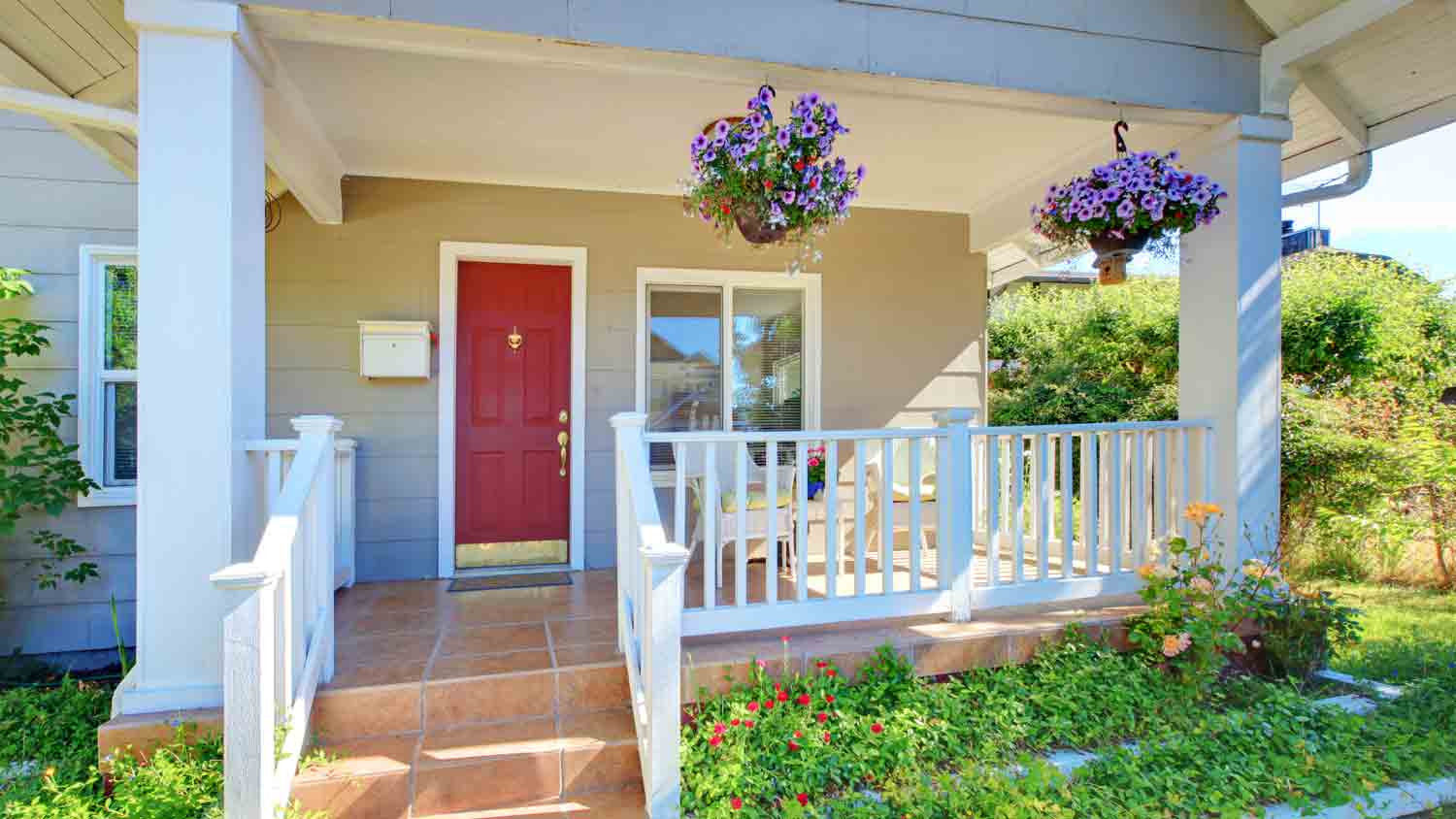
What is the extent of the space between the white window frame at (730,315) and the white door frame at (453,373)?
1.12 ft

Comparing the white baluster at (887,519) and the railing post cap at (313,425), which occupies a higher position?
the railing post cap at (313,425)

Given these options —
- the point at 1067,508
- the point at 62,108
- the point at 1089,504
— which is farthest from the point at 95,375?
the point at 1089,504

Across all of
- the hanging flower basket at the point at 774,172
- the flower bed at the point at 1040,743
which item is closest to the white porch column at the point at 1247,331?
the flower bed at the point at 1040,743

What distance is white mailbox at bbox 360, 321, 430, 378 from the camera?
3.81 m

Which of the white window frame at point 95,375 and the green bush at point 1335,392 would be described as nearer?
the white window frame at point 95,375

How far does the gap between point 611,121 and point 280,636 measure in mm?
2509

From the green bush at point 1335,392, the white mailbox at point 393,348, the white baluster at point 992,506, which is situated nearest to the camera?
the white baluster at point 992,506

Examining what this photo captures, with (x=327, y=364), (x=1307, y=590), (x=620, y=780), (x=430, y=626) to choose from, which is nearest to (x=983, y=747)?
(x=620, y=780)

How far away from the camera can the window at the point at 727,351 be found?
172 inches

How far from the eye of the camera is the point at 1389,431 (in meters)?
5.57

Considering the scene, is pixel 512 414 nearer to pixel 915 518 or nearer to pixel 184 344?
pixel 184 344

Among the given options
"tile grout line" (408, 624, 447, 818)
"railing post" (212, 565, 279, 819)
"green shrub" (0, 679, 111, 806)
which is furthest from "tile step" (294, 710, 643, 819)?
"green shrub" (0, 679, 111, 806)

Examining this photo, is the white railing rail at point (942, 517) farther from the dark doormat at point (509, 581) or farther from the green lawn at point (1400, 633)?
the green lawn at point (1400, 633)

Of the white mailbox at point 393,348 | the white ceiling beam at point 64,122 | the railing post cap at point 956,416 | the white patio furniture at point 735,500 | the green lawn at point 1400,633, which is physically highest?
the white ceiling beam at point 64,122
